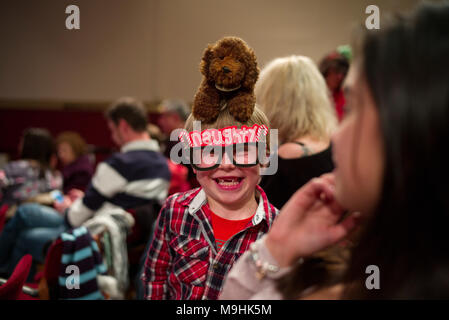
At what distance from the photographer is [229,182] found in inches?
31.4

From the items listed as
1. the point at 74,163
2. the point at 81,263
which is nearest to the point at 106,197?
the point at 81,263

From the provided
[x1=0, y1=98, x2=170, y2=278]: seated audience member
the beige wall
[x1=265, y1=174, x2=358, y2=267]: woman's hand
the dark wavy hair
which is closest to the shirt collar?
[x1=0, y1=98, x2=170, y2=278]: seated audience member

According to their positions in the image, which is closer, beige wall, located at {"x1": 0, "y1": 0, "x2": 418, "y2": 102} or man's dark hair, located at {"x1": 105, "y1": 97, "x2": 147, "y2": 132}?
beige wall, located at {"x1": 0, "y1": 0, "x2": 418, "y2": 102}

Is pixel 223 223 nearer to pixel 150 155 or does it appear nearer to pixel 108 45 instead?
pixel 108 45

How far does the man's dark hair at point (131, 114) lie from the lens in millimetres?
2441

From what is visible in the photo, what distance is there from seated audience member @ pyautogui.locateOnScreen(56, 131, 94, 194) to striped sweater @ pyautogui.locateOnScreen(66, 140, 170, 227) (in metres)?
1.30

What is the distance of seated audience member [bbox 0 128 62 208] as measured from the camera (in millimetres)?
2723

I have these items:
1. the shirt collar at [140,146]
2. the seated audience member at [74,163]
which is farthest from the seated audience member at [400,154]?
the seated audience member at [74,163]

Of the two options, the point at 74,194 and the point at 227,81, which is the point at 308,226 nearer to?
the point at 227,81

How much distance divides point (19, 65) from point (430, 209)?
1.13 metres

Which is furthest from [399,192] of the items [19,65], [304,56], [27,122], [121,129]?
[27,122]

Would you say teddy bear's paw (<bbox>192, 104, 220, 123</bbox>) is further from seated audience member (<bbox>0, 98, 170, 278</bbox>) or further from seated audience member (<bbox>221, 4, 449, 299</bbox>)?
seated audience member (<bbox>0, 98, 170, 278</bbox>)

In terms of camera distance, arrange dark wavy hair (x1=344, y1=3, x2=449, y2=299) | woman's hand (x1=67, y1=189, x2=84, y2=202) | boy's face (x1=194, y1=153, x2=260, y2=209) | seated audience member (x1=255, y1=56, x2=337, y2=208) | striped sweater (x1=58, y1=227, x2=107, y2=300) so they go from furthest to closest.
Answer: woman's hand (x1=67, y1=189, x2=84, y2=202)
striped sweater (x1=58, y1=227, x2=107, y2=300)
seated audience member (x1=255, y1=56, x2=337, y2=208)
boy's face (x1=194, y1=153, x2=260, y2=209)
dark wavy hair (x1=344, y1=3, x2=449, y2=299)

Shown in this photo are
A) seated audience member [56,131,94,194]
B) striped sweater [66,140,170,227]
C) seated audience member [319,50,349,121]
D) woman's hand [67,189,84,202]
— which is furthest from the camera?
seated audience member [56,131,94,194]
